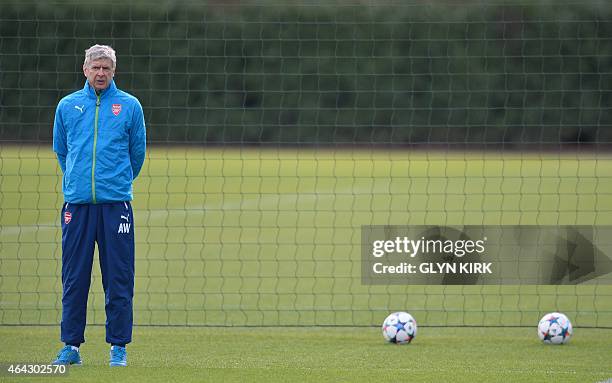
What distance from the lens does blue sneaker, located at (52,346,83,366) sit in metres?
6.29

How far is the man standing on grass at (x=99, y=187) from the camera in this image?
6.09m

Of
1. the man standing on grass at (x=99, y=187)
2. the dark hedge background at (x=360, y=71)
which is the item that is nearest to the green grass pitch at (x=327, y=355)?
the man standing on grass at (x=99, y=187)

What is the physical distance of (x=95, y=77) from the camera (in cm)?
611

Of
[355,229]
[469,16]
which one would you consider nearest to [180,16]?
[469,16]

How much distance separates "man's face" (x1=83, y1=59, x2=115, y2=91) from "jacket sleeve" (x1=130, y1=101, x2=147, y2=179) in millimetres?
230

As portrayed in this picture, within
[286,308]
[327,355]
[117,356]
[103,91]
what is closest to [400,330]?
[327,355]

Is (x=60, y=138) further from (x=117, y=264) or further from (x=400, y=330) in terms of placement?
(x=400, y=330)

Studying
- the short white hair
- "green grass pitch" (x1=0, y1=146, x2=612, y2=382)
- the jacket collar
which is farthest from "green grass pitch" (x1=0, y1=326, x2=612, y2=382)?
the short white hair

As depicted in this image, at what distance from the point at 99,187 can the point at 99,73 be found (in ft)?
2.13

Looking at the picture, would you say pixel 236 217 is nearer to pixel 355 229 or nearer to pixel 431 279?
pixel 355 229

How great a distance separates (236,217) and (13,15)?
5.48 metres

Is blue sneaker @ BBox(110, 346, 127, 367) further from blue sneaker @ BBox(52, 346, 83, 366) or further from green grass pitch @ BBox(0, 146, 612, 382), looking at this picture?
blue sneaker @ BBox(52, 346, 83, 366)

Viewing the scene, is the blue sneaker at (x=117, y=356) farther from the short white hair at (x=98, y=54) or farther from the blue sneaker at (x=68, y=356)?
the short white hair at (x=98, y=54)

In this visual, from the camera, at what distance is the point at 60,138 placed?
247 inches
